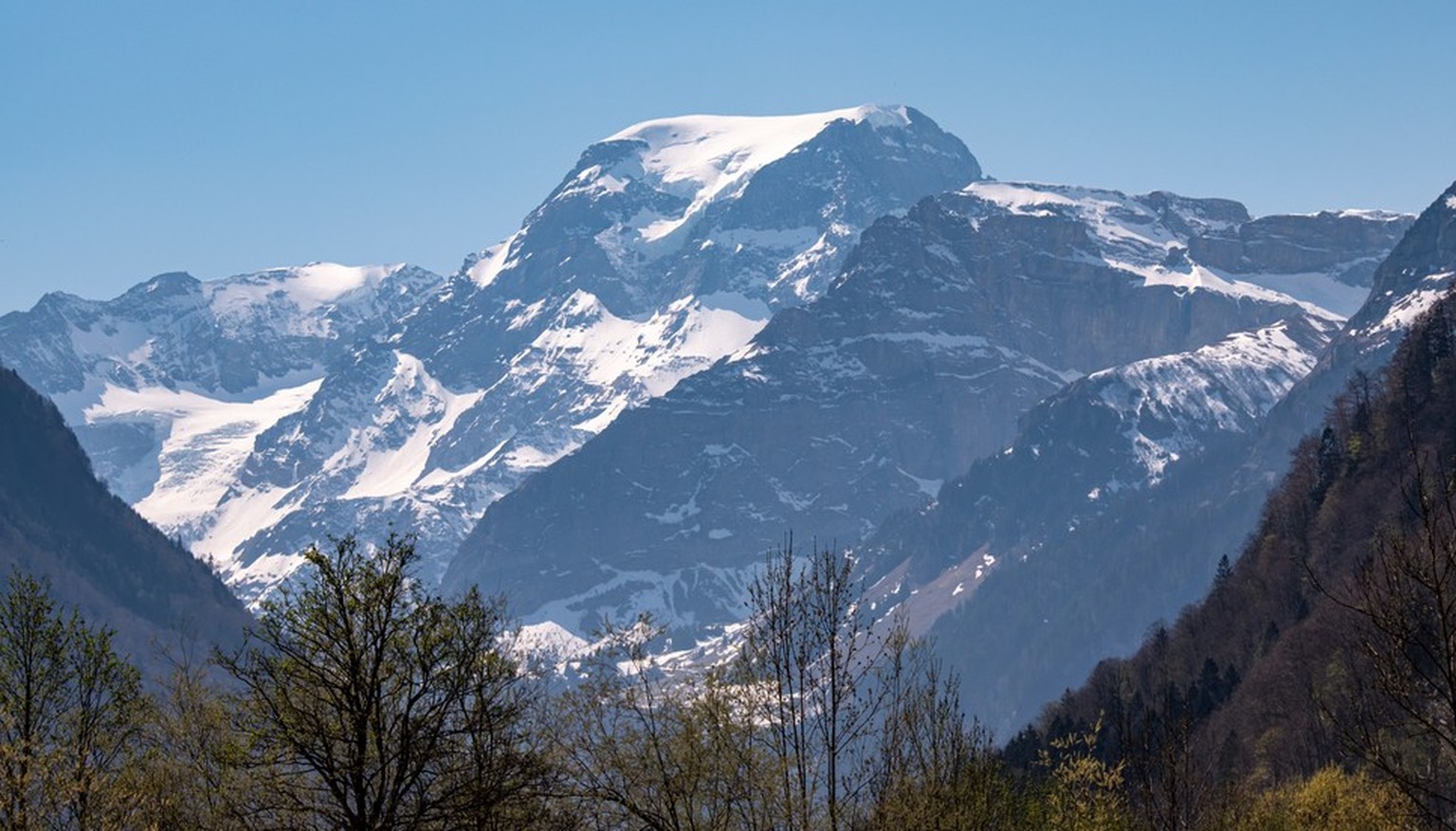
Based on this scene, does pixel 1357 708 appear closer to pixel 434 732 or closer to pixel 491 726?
pixel 491 726

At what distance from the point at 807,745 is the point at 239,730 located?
52.8ft

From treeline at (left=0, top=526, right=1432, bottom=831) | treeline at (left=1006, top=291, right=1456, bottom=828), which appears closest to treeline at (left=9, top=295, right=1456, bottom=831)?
treeline at (left=0, top=526, right=1432, bottom=831)

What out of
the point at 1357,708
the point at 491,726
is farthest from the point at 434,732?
the point at 1357,708

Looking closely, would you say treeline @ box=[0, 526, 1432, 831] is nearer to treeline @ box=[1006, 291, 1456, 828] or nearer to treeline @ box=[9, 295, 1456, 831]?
treeline @ box=[9, 295, 1456, 831]

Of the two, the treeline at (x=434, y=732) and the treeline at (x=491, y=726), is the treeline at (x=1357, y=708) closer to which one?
the treeline at (x=491, y=726)

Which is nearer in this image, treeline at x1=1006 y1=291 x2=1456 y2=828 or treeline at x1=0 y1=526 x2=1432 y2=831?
treeline at x1=1006 y1=291 x2=1456 y2=828

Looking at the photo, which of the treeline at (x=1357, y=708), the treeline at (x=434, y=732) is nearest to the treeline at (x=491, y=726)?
the treeline at (x=434, y=732)

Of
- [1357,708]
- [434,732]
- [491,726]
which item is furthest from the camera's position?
[491,726]

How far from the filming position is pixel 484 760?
4547cm

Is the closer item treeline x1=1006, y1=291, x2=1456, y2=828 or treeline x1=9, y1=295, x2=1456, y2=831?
treeline x1=1006, y1=291, x2=1456, y2=828

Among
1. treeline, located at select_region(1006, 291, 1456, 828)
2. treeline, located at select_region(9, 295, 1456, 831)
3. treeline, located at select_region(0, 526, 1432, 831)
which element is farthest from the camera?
treeline, located at select_region(0, 526, 1432, 831)

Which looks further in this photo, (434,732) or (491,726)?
(491,726)

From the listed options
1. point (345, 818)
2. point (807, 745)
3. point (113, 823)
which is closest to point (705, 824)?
point (807, 745)

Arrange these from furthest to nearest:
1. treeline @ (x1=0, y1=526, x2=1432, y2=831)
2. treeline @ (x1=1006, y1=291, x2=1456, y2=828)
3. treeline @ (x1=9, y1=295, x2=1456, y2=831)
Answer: treeline @ (x1=0, y1=526, x2=1432, y2=831) < treeline @ (x1=9, y1=295, x2=1456, y2=831) < treeline @ (x1=1006, y1=291, x2=1456, y2=828)
